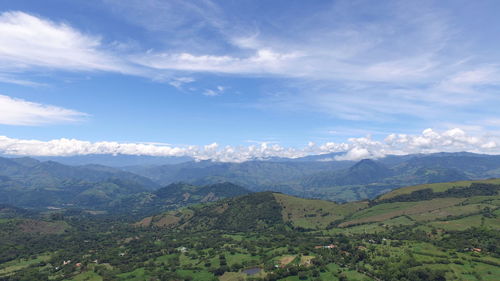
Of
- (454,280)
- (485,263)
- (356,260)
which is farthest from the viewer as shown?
(356,260)

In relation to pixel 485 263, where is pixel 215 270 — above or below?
below

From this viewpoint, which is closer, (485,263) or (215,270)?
(485,263)

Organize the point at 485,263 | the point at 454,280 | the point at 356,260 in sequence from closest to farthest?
the point at 454,280, the point at 485,263, the point at 356,260

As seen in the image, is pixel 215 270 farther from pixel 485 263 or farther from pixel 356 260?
pixel 485 263

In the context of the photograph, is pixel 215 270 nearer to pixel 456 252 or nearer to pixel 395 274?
pixel 395 274

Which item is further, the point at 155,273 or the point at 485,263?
the point at 155,273

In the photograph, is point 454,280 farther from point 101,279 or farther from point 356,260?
point 101,279

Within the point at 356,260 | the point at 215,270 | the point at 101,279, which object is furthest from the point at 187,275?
the point at 356,260

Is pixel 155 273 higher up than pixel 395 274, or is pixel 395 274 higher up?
pixel 395 274

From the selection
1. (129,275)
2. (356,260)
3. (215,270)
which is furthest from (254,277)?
(129,275)
